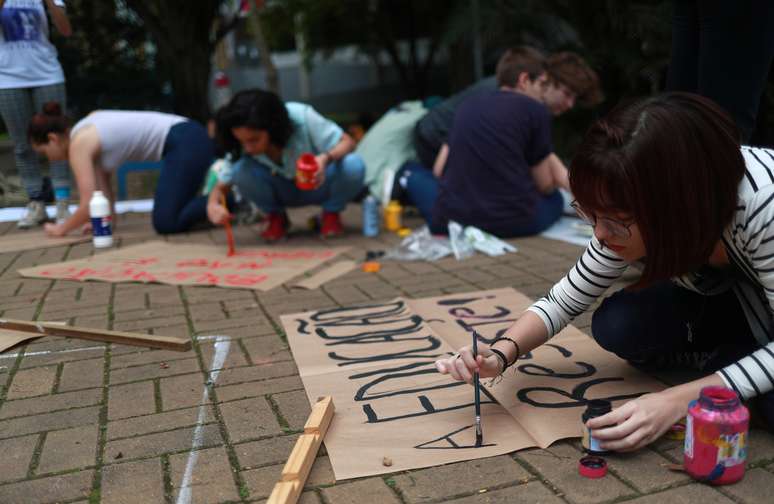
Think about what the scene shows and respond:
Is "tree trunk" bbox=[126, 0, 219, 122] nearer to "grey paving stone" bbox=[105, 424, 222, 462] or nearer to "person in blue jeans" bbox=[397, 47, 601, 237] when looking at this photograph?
"person in blue jeans" bbox=[397, 47, 601, 237]

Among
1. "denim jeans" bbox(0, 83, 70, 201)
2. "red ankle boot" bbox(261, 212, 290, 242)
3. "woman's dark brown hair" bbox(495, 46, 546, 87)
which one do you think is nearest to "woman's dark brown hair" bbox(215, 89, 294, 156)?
"red ankle boot" bbox(261, 212, 290, 242)

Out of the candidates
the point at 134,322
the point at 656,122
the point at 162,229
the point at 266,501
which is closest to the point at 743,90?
the point at 656,122

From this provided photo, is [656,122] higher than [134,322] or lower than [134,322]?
higher

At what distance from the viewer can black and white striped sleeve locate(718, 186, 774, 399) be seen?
5.20ft

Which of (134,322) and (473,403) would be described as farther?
(134,322)

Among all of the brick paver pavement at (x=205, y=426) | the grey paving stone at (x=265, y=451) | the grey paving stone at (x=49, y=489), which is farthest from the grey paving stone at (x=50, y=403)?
the grey paving stone at (x=265, y=451)

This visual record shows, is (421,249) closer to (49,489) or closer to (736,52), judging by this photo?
(736,52)

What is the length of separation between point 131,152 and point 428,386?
3.32 meters

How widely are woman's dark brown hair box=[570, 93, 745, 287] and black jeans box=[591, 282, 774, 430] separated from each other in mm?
456

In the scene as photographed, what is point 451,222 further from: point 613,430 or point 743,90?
point 613,430

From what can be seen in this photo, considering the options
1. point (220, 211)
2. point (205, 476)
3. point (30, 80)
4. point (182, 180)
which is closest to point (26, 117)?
point (30, 80)

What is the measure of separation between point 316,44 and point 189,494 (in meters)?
11.1

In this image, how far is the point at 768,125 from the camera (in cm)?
586

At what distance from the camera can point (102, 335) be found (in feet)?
9.02
